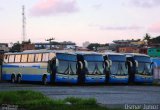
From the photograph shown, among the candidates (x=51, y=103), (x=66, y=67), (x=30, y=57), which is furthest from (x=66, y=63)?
(x=51, y=103)

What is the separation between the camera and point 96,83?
46.1 m

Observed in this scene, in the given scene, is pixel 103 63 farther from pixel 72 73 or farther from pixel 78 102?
pixel 78 102

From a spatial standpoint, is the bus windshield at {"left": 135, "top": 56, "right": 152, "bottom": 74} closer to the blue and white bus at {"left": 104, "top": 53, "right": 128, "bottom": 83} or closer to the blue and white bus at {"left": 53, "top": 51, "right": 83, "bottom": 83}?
the blue and white bus at {"left": 104, "top": 53, "right": 128, "bottom": 83}

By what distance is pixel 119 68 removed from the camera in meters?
45.1

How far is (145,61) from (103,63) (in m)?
4.31

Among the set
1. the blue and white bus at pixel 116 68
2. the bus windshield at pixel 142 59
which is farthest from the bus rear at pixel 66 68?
the bus windshield at pixel 142 59

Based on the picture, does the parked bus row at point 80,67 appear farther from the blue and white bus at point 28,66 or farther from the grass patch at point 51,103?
the grass patch at point 51,103

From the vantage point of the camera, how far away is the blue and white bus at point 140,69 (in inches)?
1815

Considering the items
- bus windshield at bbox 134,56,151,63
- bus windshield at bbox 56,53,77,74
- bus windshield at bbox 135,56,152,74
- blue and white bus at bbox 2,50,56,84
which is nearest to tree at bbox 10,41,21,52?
blue and white bus at bbox 2,50,56,84

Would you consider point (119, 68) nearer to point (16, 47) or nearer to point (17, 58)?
point (17, 58)

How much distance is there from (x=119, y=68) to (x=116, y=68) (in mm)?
312

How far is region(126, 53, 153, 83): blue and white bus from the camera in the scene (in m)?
46.1

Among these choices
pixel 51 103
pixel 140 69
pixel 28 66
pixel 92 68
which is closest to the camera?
pixel 51 103

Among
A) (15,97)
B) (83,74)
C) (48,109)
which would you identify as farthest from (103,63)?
(48,109)
